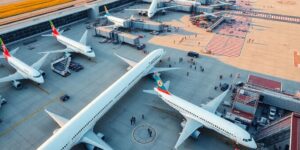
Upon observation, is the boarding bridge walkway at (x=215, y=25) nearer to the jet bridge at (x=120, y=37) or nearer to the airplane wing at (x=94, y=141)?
the jet bridge at (x=120, y=37)

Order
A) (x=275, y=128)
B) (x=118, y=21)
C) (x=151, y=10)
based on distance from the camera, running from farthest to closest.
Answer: (x=151, y=10) → (x=118, y=21) → (x=275, y=128)

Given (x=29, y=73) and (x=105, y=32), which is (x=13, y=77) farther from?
(x=105, y=32)

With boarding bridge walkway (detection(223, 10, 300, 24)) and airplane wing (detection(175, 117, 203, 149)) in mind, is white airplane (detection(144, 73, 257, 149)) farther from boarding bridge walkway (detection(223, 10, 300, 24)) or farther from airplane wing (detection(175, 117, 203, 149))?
boarding bridge walkway (detection(223, 10, 300, 24))

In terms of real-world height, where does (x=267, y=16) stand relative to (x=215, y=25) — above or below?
above

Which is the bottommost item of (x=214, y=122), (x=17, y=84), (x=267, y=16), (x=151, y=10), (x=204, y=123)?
(x=204, y=123)

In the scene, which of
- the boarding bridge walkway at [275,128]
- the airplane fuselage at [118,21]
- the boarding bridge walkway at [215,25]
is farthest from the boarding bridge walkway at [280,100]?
the airplane fuselage at [118,21]

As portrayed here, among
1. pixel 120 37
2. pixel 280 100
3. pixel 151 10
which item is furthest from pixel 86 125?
pixel 151 10

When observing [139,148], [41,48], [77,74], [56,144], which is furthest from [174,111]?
[41,48]

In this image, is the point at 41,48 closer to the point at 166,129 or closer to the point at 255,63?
the point at 166,129
